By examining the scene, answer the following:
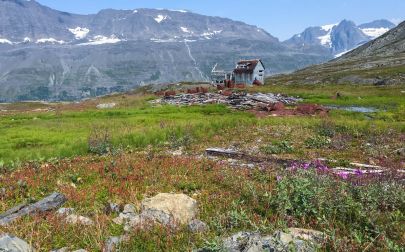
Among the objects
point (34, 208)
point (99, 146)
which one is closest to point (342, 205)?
point (34, 208)

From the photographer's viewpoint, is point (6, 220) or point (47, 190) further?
point (47, 190)

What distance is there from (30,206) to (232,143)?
49.1ft

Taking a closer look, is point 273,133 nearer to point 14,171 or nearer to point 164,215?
point 14,171

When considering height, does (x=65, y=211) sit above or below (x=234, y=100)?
above

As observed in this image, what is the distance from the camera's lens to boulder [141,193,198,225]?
11643 mm

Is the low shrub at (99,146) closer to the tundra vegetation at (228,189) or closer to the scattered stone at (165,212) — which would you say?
the tundra vegetation at (228,189)

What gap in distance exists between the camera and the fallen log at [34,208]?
1180 centimetres

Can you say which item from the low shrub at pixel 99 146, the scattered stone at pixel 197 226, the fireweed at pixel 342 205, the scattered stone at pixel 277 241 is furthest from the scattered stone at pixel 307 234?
the low shrub at pixel 99 146

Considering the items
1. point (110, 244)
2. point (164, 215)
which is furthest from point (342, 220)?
point (110, 244)

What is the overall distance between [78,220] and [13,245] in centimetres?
239

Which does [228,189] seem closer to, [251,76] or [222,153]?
[222,153]

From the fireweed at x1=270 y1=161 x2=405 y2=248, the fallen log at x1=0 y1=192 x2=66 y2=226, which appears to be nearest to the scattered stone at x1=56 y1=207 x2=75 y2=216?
the fallen log at x1=0 y1=192 x2=66 y2=226

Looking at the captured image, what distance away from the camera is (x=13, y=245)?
8.98 meters

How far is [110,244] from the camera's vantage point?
1005 centimetres
